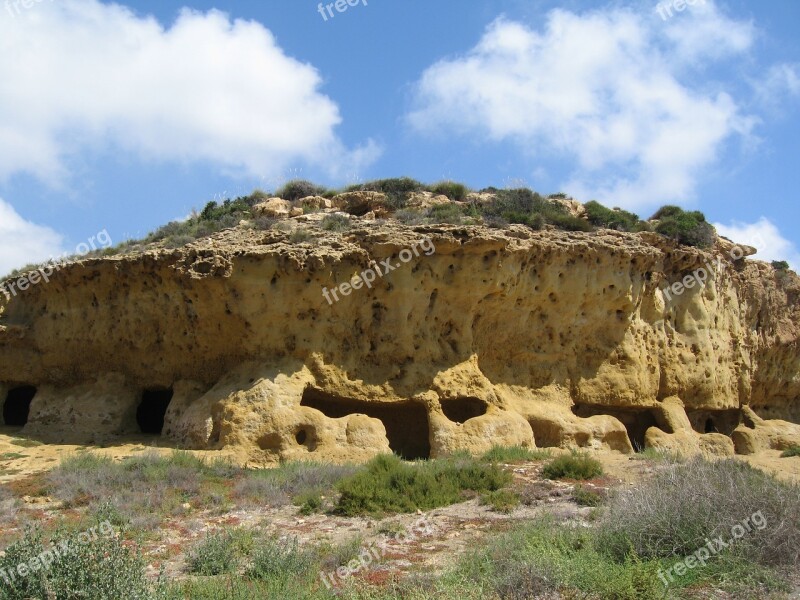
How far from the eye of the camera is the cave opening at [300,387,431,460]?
49.2ft

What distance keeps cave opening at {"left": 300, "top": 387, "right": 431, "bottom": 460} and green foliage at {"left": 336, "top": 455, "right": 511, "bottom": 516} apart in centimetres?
398

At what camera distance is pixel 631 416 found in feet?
59.4

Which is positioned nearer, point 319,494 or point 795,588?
point 795,588

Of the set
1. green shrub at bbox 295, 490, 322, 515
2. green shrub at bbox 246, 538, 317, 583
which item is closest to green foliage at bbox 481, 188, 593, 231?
green shrub at bbox 295, 490, 322, 515

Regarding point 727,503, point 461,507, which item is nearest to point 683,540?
point 727,503

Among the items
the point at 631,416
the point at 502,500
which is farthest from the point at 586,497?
the point at 631,416

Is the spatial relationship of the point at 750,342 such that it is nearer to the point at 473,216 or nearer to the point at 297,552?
the point at 473,216

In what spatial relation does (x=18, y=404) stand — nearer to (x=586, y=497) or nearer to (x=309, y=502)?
(x=309, y=502)

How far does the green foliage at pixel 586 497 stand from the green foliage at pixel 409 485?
120cm

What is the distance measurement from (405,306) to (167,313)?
16.6ft

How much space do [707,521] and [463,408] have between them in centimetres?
951

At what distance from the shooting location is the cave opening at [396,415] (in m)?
15.0

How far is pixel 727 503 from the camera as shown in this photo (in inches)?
267

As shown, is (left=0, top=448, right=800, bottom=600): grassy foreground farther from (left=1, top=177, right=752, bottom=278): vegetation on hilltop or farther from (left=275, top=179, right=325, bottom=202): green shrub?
(left=275, top=179, right=325, bottom=202): green shrub
